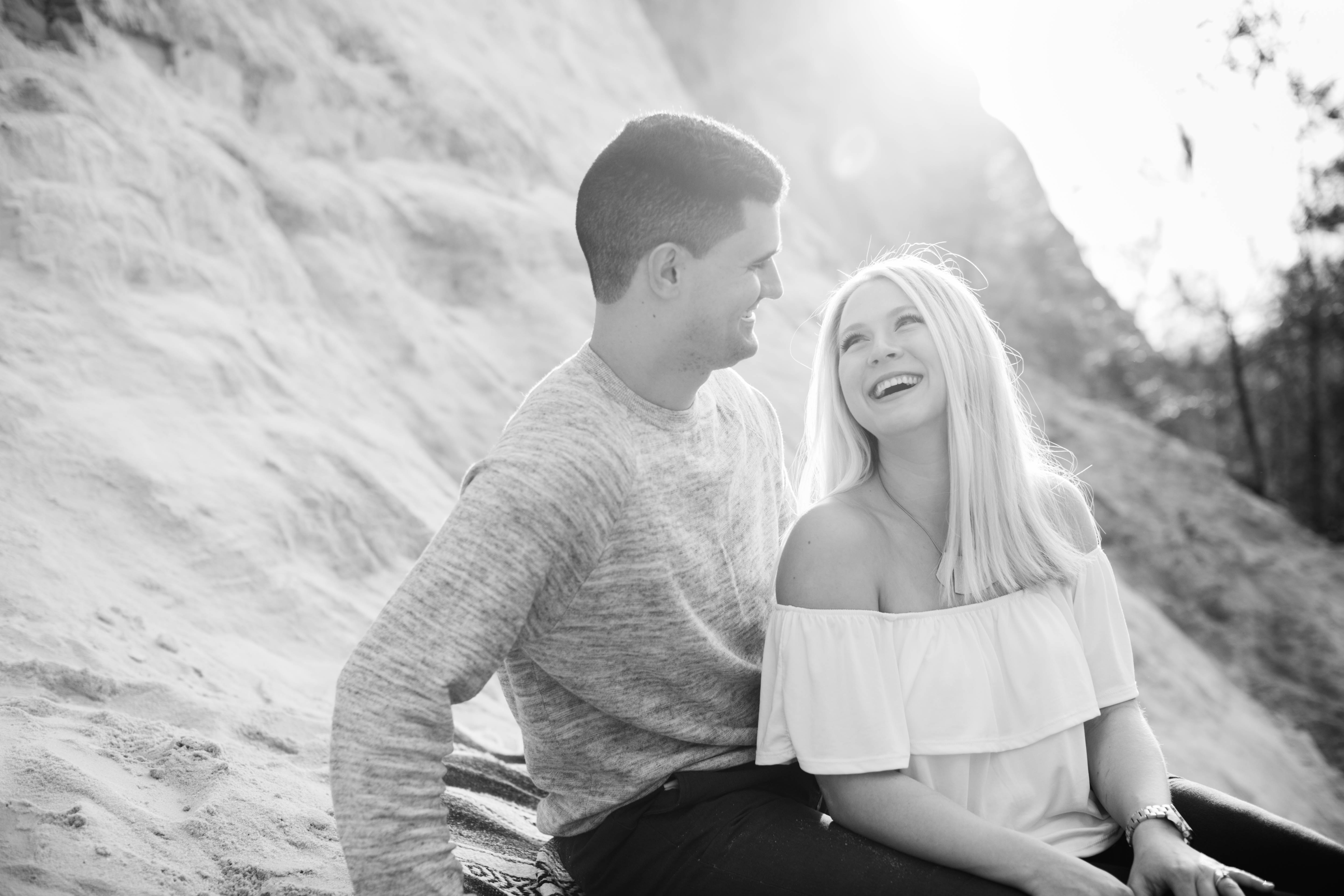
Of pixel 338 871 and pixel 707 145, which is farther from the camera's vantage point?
pixel 707 145

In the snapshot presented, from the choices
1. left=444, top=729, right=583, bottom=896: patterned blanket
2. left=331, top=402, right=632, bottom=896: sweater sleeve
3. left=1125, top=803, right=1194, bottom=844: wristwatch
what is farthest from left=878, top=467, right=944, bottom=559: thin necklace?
left=444, top=729, right=583, bottom=896: patterned blanket

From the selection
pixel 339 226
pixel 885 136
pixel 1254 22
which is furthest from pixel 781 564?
pixel 885 136

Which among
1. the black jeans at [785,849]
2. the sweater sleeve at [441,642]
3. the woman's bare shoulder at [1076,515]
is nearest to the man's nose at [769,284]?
the sweater sleeve at [441,642]

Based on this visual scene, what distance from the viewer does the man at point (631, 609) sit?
1514mm

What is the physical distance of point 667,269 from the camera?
6.46 feet

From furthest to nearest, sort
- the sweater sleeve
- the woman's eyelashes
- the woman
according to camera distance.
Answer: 1. the woman's eyelashes
2. the woman
3. the sweater sleeve

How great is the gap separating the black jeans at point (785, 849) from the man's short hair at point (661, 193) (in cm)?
102

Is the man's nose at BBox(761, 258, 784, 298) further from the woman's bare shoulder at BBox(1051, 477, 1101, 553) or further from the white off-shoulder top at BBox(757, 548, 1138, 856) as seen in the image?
the woman's bare shoulder at BBox(1051, 477, 1101, 553)

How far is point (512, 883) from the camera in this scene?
6.31ft

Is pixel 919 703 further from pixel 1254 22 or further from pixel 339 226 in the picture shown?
pixel 339 226

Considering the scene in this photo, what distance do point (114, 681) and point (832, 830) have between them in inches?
62.8

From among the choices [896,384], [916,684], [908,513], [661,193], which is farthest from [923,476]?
[661,193]

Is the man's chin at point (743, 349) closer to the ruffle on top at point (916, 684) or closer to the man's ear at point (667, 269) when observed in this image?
the man's ear at point (667, 269)

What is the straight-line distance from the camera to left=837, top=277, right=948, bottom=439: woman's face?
2.13m
